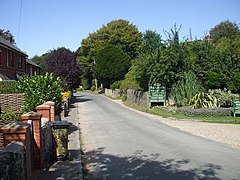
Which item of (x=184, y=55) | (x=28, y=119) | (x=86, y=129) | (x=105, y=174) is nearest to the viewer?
(x=28, y=119)

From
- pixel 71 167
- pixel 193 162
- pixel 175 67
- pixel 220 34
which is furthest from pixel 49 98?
pixel 220 34

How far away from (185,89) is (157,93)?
284cm

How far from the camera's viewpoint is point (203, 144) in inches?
443

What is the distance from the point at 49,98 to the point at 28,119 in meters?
7.11

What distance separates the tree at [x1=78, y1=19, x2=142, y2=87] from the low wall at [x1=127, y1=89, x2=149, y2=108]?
3030 cm

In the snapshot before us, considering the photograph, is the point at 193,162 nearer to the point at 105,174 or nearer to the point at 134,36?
the point at 105,174

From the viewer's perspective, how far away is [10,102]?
18.7 m

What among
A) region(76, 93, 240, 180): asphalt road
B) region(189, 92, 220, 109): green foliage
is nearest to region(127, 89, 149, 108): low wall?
region(189, 92, 220, 109): green foliage

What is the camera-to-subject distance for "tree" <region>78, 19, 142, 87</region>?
63.6m

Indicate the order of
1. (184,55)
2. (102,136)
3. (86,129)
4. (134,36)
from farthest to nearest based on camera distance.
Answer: (134,36)
(184,55)
(86,129)
(102,136)

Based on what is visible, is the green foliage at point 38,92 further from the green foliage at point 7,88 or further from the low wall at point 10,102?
the green foliage at point 7,88

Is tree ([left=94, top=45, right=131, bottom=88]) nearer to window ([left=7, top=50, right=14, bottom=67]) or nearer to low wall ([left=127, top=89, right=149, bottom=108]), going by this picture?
low wall ([left=127, top=89, right=149, bottom=108])

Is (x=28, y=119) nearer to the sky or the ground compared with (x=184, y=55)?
nearer to the ground

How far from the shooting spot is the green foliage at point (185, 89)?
2264 centimetres
